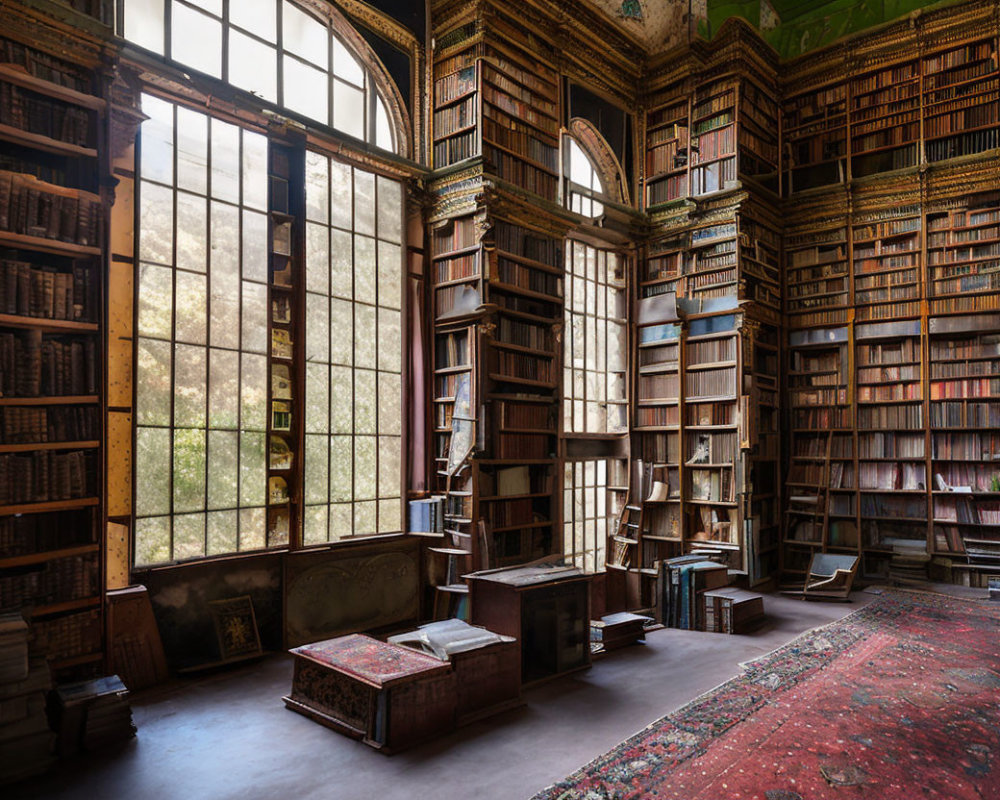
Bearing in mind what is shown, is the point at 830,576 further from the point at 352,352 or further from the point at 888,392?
the point at 352,352

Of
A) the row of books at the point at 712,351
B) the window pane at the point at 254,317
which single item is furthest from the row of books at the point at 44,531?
the row of books at the point at 712,351

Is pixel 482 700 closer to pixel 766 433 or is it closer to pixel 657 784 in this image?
pixel 657 784

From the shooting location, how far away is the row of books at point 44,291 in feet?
11.4

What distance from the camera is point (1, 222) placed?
3.45 meters

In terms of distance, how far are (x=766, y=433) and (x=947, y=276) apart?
2457 millimetres

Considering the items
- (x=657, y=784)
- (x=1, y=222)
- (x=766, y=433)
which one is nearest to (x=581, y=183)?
(x=766, y=433)

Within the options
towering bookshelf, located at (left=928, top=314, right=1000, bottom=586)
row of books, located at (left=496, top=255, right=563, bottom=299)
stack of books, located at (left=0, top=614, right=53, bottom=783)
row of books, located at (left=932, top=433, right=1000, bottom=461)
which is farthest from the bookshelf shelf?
row of books, located at (left=932, top=433, right=1000, bottom=461)

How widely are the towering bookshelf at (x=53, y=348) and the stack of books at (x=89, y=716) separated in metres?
0.30

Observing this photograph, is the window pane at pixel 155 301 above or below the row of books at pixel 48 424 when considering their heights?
above

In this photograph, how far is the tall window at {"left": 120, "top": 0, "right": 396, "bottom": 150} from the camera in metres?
4.70

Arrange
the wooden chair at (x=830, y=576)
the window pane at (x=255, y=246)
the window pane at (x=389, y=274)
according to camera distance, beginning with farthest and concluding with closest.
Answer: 1. the wooden chair at (x=830, y=576)
2. the window pane at (x=389, y=274)
3. the window pane at (x=255, y=246)

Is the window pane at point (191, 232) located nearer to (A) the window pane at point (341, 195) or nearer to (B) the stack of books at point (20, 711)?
(A) the window pane at point (341, 195)

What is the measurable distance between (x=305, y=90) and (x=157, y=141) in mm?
1407

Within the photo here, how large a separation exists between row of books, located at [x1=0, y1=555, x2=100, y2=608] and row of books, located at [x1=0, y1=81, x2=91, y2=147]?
7.34ft
